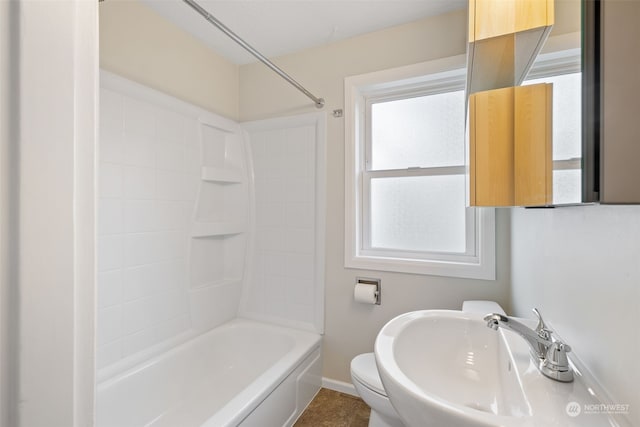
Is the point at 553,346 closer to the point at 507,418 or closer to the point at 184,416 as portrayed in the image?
the point at 507,418

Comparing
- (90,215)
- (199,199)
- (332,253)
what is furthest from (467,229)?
(90,215)

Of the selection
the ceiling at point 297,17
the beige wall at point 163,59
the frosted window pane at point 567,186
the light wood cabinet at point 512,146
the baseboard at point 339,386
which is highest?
the ceiling at point 297,17

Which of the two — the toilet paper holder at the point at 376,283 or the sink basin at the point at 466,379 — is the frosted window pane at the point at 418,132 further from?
the sink basin at the point at 466,379

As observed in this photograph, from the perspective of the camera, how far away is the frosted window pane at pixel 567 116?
56cm

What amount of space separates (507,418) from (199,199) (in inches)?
76.2

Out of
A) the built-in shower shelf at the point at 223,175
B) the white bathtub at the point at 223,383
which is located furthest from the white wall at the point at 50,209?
the built-in shower shelf at the point at 223,175

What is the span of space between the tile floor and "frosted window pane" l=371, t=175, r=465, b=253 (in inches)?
39.8

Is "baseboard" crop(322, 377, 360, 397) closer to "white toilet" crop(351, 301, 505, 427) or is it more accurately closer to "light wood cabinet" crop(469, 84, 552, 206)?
"white toilet" crop(351, 301, 505, 427)

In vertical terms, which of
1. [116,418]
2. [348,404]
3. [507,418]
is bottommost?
[348,404]

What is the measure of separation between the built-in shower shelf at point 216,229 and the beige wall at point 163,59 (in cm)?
83

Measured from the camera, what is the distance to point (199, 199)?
2.01 meters

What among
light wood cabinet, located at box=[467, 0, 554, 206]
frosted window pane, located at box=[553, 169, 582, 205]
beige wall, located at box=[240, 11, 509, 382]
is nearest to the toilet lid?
beige wall, located at box=[240, 11, 509, 382]

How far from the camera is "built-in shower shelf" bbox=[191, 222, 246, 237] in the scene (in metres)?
1.98

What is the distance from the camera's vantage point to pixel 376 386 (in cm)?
134
